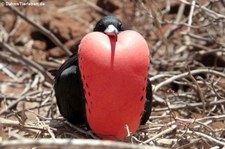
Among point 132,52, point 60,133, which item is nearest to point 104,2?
point 60,133

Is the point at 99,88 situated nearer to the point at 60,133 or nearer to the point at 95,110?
the point at 95,110

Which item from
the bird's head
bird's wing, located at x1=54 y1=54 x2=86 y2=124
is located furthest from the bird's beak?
bird's wing, located at x1=54 y1=54 x2=86 y2=124

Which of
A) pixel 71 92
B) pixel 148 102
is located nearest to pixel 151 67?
pixel 148 102

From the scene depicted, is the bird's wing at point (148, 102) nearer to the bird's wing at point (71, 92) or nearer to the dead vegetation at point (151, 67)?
the dead vegetation at point (151, 67)

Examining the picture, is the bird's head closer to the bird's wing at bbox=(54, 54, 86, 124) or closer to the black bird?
the black bird

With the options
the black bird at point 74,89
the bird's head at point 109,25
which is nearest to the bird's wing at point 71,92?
the black bird at point 74,89

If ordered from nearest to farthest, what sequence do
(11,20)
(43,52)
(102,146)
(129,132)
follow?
(102,146) < (129,132) < (43,52) < (11,20)
